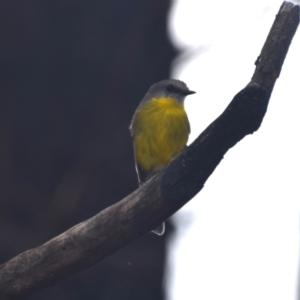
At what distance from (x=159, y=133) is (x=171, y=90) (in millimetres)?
701

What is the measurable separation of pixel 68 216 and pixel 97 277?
2.63 feet

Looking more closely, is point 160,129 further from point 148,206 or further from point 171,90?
point 148,206

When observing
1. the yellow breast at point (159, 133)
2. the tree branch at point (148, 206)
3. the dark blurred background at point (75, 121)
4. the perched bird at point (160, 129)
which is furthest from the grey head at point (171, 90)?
the tree branch at point (148, 206)

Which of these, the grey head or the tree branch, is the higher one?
the grey head

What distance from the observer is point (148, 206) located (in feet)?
16.3

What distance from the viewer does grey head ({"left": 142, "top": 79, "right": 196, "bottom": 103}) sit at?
23.2ft

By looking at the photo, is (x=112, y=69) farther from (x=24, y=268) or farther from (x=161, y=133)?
(x=24, y=268)

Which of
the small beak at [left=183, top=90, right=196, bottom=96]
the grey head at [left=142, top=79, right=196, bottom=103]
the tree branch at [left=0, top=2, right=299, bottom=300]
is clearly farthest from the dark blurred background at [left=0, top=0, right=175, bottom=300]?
the tree branch at [left=0, top=2, right=299, bottom=300]

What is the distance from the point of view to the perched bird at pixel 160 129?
6598mm

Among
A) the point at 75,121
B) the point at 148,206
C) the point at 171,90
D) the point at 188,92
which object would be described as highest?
the point at 75,121

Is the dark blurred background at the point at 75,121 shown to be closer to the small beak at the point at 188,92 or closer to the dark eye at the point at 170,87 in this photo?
the dark eye at the point at 170,87

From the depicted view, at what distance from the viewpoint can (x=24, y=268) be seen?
5012 mm

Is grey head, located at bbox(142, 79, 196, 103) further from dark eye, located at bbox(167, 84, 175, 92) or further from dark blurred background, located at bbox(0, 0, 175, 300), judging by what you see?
dark blurred background, located at bbox(0, 0, 175, 300)

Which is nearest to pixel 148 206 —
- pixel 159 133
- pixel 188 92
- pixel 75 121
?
pixel 159 133
